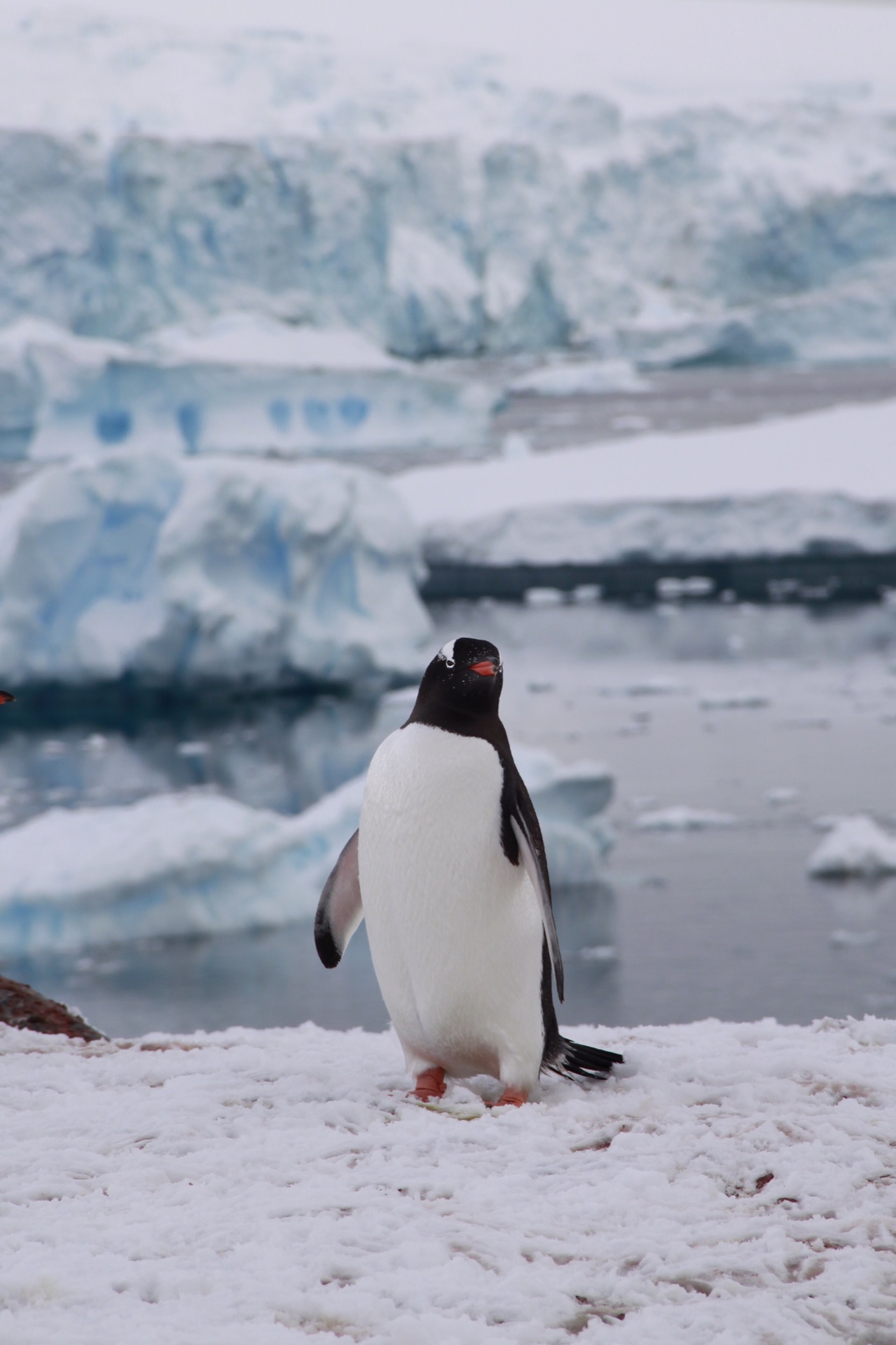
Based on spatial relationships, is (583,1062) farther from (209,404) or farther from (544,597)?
(209,404)

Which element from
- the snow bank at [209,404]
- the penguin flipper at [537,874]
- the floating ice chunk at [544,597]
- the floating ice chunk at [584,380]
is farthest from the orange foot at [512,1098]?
the floating ice chunk at [584,380]

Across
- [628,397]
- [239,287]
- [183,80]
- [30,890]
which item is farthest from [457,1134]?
[183,80]

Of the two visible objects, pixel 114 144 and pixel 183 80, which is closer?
pixel 114 144

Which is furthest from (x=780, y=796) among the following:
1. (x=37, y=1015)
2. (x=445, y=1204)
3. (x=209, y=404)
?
(x=209, y=404)

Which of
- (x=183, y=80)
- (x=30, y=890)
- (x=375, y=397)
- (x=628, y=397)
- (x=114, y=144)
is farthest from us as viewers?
(x=183, y=80)

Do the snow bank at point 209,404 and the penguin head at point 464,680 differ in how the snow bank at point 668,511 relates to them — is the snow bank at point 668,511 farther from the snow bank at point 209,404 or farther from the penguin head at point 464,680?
the penguin head at point 464,680

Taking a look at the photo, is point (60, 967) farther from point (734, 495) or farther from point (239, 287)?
point (239, 287)

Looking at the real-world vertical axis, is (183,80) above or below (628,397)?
above

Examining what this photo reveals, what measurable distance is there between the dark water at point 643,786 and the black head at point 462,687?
303 cm

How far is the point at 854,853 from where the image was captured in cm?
571

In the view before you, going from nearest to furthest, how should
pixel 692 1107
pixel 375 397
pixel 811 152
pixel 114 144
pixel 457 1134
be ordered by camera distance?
pixel 457 1134 < pixel 692 1107 < pixel 375 397 < pixel 114 144 < pixel 811 152

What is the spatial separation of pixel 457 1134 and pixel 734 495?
440 inches

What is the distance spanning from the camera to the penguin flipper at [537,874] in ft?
5.52

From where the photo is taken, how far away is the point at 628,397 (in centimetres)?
2784
